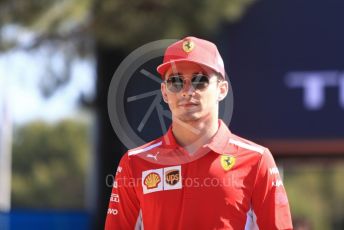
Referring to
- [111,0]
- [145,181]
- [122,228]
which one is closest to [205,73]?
[145,181]

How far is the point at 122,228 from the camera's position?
11.2ft

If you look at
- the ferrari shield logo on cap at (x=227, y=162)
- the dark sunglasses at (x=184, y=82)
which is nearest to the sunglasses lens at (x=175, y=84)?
the dark sunglasses at (x=184, y=82)

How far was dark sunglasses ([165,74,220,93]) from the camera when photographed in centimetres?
331

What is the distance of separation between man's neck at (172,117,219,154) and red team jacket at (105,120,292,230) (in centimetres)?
3

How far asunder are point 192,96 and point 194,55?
0.57 feet

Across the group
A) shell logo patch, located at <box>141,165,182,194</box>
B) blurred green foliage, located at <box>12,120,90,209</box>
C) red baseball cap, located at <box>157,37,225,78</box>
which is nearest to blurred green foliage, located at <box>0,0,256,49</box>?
red baseball cap, located at <box>157,37,225,78</box>

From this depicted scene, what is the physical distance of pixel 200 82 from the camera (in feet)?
10.9

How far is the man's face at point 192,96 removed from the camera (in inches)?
129

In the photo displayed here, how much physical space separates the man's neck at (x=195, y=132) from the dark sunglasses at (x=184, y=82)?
0.14 metres

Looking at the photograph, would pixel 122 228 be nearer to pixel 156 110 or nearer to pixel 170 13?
pixel 156 110

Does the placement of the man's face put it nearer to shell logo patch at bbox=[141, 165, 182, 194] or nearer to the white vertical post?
shell logo patch at bbox=[141, 165, 182, 194]

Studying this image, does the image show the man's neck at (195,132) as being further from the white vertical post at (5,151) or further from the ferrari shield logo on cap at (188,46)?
the white vertical post at (5,151)

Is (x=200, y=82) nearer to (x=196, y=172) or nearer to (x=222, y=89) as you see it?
(x=222, y=89)

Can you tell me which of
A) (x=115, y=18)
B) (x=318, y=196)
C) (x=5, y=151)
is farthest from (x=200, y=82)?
(x=318, y=196)
